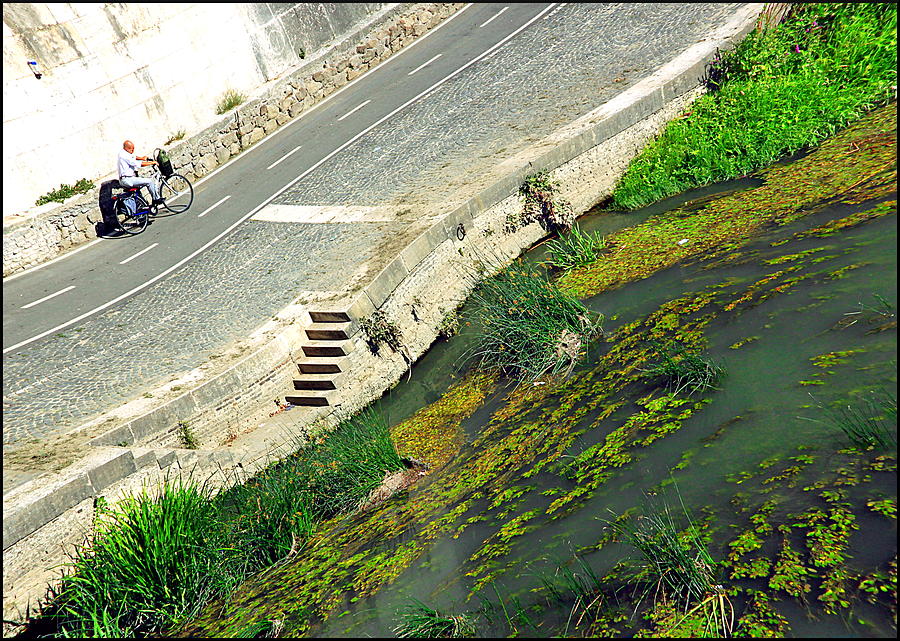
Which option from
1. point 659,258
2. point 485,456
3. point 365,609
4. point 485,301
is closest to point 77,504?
point 365,609

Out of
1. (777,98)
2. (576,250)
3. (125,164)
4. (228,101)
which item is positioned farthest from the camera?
(228,101)

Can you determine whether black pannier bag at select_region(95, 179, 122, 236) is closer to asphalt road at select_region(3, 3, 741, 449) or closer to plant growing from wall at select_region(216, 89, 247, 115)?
asphalt road at select_region(3, 3, 741, 449)

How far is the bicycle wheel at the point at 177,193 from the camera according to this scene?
1466 cm

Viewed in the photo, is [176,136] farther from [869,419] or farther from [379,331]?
[869,419]

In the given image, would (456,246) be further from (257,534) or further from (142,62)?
(142,62)

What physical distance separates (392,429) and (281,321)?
207cm

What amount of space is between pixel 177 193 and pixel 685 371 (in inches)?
452

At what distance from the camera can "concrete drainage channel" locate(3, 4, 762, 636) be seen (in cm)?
680

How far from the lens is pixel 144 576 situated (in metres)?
6.14

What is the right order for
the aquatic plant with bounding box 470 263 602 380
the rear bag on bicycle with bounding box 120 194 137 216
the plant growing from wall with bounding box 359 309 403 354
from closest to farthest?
1. the aquatic plant with bounding box 470 263 602 380
2. the plant growing from wall with bounding box 359 309 403 354
3. the rear bag on bicycle with bounding box 120 194 137 216

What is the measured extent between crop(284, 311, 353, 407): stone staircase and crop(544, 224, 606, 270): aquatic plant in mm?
2701

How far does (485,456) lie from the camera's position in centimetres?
716

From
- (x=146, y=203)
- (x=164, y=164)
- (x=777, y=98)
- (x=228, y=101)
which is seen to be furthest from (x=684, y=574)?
(x=228, y=101)

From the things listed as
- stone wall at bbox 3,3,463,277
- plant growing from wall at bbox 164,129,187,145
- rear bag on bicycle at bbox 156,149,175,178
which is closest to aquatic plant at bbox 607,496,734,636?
stone wall at bbox 3,3,463,277
